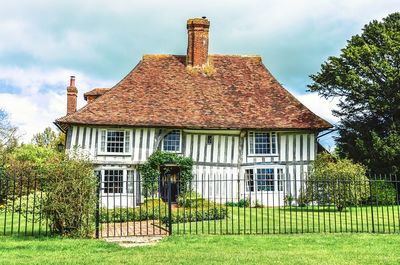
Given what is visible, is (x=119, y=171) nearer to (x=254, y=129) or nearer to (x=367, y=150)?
(x=254, y=129)

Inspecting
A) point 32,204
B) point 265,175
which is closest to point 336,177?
point 265,175

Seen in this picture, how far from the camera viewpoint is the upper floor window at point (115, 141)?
2388 cm

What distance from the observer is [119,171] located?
24.0 metres

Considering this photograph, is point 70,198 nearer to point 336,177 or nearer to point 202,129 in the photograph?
point 336,177

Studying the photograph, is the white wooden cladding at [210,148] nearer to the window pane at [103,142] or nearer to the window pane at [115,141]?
the window pane at [103,142]

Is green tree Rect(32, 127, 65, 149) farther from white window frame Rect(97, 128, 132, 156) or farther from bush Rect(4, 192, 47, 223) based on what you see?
bush Rect(4, 192, 47, 223)

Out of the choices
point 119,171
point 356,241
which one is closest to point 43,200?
point 356,241

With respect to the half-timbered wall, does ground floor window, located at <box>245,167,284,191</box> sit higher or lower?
lower

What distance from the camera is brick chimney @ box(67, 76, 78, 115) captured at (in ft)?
97.9

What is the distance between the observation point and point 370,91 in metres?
26.3

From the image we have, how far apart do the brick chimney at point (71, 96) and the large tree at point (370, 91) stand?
15501 millimetres

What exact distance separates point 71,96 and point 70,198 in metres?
20.5

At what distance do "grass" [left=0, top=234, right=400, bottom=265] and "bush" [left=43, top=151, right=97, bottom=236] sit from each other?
24.5 inches

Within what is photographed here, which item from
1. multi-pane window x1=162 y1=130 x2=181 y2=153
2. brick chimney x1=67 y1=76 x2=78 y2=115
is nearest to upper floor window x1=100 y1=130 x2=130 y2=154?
multi-pane window x1=162 y1=130 x2=181 y2=153
